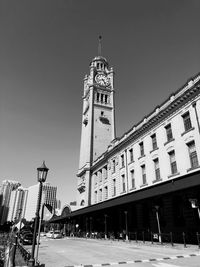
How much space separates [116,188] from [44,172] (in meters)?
26.0

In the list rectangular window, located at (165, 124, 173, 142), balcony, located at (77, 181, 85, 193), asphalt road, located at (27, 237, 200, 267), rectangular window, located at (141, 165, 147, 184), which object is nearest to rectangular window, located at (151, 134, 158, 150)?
rectangular window, located at (165, 124, 173, 142)

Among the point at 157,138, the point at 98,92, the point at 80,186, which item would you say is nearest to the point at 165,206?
the point at 157,138

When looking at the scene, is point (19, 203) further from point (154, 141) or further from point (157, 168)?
point (154, 141)

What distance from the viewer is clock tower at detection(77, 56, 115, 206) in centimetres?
4950

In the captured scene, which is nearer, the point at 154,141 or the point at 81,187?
the point at 154,141

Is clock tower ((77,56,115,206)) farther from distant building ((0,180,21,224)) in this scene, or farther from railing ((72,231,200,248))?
distant building ((0,180,21,224))

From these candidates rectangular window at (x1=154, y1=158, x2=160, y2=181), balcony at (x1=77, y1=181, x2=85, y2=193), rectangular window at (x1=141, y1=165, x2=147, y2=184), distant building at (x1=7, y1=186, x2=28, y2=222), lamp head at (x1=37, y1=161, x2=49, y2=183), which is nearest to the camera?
lamp head at (x1=37, y1=161, x2=49, y2=183)

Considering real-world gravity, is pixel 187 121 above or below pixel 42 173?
above

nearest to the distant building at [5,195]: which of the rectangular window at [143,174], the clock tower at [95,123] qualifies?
the clock tower at [95,123]

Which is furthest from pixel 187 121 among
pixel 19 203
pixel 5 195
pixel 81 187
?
pixel 5 195

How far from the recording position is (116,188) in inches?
1353

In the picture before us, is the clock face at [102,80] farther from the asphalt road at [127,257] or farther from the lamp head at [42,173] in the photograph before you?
the lamp head at [42,173]

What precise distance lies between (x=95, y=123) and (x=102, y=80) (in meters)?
17.6

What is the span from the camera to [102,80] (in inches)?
2520
